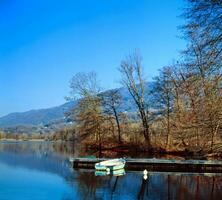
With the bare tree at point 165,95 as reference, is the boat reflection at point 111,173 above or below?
below

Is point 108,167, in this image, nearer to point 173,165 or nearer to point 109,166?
point 109,166

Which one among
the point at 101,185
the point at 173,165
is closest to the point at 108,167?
the point at 173,165

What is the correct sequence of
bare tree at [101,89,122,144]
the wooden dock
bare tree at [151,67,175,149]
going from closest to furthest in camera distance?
the wooden dock, bare tree at [151,67,175,149], bare tree at [101,89,122,144]

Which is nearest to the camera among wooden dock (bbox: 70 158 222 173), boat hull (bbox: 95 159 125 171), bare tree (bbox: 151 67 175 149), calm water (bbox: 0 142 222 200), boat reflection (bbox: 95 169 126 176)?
calm water (bbox: 0 142 222 200)

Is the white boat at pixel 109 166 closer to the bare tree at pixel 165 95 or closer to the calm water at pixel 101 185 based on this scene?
the calm water at pixel 101 185

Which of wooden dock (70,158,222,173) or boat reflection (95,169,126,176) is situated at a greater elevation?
wooden dock (70,158,222,173)

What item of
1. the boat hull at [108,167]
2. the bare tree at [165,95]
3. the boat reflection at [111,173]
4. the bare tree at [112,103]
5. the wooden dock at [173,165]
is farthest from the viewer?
the bare tree at [112,103]

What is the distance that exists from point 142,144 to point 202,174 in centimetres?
1834

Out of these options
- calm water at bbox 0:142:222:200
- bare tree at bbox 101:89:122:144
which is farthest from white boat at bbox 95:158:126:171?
bare tree at bbox 101:89:122:144

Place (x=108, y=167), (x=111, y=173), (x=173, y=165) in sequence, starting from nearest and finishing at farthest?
(x=111, y=173) → (x=108, y=167) → (x=173, y=165)

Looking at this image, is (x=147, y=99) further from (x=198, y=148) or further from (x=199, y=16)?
(x=199, y=16)

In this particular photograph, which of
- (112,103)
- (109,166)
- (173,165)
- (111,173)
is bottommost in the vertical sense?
(111,173)

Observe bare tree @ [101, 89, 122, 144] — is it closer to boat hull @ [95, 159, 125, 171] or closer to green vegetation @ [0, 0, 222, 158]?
green vegetation @ [0, 0, 222, 158]

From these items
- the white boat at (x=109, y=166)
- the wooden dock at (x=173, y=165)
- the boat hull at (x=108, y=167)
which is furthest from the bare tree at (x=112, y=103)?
the boat hull at (x=108, y=167)
